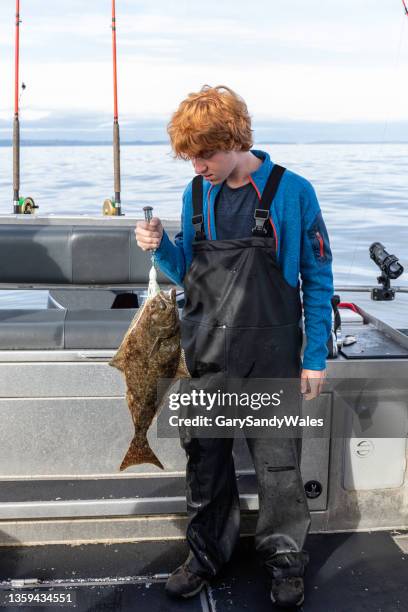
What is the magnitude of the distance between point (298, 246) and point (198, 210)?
36cm

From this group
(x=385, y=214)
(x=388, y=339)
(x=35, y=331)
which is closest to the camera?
(x=35, y=331)

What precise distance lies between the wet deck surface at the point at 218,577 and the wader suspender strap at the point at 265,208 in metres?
1.41

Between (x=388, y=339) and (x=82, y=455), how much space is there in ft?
4.70

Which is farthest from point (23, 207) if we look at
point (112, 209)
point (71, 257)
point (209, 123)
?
point (209, 123)

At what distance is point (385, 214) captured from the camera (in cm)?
2086

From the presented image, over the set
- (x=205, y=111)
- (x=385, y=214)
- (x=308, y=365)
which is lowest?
(x=385, y=214)

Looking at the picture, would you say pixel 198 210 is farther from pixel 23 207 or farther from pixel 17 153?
pixel 17 153

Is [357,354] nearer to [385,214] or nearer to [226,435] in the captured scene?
[226,435]

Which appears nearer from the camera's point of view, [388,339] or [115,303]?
[388,339]

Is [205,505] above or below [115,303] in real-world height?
below

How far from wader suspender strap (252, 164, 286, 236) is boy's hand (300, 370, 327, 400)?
1.75ft

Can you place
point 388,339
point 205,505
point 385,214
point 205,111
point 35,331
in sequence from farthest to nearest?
point 385,214, point 388,339, point 35,331, point 205,505, point 205,111

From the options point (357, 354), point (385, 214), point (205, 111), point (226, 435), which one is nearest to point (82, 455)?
point (226, 435)

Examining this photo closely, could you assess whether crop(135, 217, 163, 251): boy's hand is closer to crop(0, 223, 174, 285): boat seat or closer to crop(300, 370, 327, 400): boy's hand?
crop(300, 370, 327, 400): boy's hand
